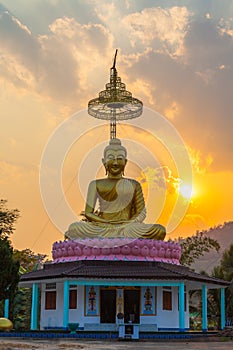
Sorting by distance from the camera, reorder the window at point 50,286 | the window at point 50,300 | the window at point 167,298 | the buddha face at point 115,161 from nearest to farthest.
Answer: the window at point 167,298
the window at point 50,300
the window at point 50,286
the buddha face at point 115,161

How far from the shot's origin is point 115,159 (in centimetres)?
2820

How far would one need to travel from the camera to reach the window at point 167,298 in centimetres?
2352

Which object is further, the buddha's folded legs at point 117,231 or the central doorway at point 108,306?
the buddha's folded legs at point 117,231

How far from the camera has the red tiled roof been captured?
21.1m

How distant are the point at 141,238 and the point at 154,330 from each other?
12.2 feet

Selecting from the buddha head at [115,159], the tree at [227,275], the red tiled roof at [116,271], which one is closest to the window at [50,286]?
the red tiled roof at [116,271]

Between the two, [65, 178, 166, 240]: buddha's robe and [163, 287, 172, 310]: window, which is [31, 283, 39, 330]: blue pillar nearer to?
[65, 178, 166, 240]: buddha's robe

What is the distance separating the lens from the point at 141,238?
24375 mm

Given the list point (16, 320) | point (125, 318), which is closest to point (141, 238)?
point (125, 318)

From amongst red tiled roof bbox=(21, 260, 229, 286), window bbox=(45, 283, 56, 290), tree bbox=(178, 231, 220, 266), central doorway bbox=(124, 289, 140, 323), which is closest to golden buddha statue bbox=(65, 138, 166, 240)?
red tiled roof bbox=(21, 260, 229, 286)

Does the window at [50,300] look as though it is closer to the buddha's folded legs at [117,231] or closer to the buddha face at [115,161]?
the buddha's folded legs at [117,231]

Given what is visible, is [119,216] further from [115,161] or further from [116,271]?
[116,271]

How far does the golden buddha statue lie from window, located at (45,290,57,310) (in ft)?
8.12

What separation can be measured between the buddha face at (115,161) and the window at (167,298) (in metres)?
6.72
